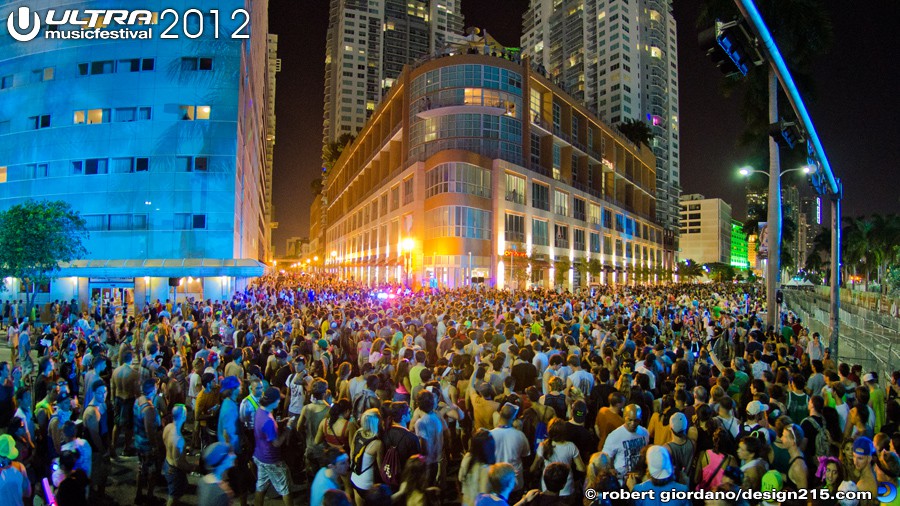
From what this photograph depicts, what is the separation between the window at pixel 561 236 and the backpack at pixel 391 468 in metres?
56.0

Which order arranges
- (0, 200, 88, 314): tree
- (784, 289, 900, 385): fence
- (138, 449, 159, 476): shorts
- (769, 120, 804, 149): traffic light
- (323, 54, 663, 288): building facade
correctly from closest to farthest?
(138, 449, 159, 476): shorts < (769, 120, 804, 149): traffic light < (784, 289, 900, 385): fence < (0, 200, 88, 314): tree < (323, 54, 663, 288): building facade

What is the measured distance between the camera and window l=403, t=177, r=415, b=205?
5400 cm

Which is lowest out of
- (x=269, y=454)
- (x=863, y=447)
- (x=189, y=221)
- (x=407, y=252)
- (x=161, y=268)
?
(x=269, y=454)

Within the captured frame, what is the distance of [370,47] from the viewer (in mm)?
151250

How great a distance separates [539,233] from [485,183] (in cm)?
1054

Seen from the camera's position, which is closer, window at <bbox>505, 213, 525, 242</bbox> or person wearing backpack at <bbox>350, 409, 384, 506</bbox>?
person wearing backpack at <bbox>350, 409, 384, 506</bbox>

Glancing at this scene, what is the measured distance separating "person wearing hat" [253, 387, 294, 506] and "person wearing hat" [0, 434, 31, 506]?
1.90 metres

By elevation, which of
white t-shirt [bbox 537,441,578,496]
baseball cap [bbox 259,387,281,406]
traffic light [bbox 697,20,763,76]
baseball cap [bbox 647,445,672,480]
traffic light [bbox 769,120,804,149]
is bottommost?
white t-shirt [bbox 537,441,578,496]

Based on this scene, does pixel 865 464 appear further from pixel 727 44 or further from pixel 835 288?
pixel 835 288

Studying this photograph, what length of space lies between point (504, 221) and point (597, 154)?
99.8 feet

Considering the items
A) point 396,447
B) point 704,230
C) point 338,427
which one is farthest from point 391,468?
point 704,230

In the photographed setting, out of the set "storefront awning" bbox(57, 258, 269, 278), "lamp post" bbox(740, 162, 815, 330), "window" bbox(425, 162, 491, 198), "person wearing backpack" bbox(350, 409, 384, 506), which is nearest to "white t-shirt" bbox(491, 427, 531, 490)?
"person wearing backpack" bbox(350, 409, 384, 506)

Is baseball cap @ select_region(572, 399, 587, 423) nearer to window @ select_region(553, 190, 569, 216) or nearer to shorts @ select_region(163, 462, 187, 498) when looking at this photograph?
shorts @ select_region(163, 462, 187, 498)

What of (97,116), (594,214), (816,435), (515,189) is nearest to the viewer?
(816,435)
